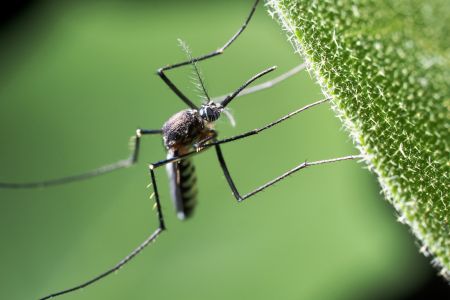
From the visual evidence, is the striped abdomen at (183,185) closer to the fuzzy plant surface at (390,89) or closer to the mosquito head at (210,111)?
A: the mosquito head at (210,111)

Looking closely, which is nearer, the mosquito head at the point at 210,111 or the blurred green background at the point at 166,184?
the mosquito head at the point at 210,111

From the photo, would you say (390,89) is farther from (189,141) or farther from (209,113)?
(189,141)

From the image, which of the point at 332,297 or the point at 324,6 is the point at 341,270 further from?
the point at 324,6

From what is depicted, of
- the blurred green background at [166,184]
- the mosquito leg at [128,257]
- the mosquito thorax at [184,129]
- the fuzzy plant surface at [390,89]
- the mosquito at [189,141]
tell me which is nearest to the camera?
the fuzzy plant surface at [390,89]

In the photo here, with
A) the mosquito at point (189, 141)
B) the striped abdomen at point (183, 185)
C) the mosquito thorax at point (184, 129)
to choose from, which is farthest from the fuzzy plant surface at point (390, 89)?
the striped abdomen at point (183, 185)

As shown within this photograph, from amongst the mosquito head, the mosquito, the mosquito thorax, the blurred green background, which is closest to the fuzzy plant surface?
the mosquito

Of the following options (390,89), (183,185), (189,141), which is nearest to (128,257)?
(183,185)

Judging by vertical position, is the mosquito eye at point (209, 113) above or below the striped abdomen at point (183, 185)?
above

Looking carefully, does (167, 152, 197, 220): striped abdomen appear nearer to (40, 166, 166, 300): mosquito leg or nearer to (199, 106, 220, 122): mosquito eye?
(40, 166, 166, 300): mosquito leg
